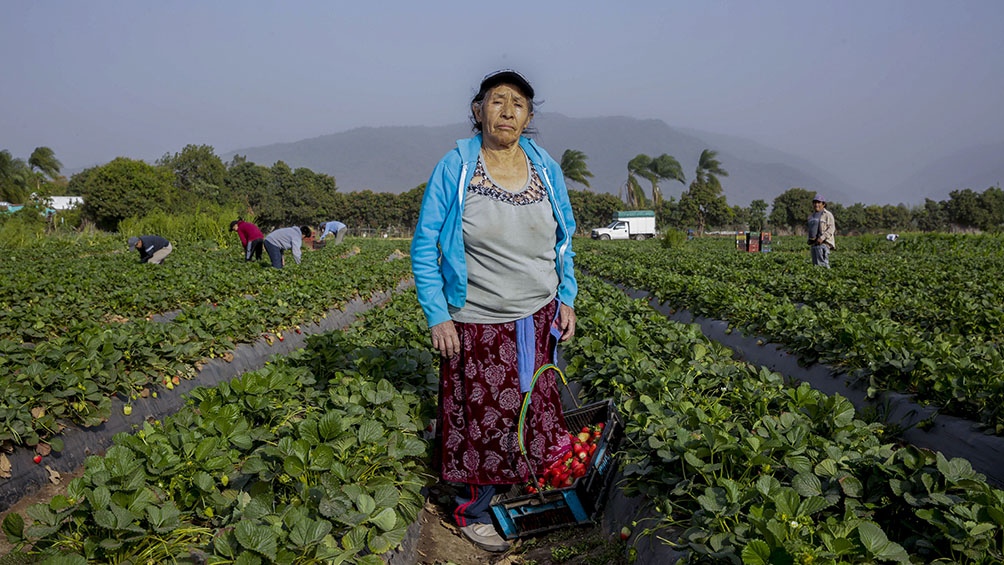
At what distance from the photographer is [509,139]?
2.99 meters

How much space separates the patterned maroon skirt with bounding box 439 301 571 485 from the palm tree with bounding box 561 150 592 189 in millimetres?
55382

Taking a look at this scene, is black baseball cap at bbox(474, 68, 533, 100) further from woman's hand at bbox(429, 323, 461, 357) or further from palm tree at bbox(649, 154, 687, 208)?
palm tree at bbox(649, 154, 687, 208)

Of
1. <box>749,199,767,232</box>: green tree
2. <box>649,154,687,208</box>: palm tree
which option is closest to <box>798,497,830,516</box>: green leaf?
<box>649,154,687,208</box>: palm tree

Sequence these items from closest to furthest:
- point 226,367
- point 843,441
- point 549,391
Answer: point 843,441 → point 549,391 → point 226,367

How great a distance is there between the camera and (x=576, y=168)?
193 feet

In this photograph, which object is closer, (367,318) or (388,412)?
(388,412)

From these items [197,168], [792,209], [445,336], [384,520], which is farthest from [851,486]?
[197,168]

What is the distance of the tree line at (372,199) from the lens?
4878 centimetres

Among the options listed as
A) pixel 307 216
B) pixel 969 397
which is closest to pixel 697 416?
pixel 969 397

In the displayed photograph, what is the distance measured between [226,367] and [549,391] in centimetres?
388

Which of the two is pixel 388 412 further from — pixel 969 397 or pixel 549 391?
pixel 969 397

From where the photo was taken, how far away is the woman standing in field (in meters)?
2.98

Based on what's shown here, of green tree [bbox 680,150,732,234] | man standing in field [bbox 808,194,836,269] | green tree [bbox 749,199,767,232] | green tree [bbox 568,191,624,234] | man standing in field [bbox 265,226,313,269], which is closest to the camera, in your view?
man standing in field [bbox 808,194,836,269]

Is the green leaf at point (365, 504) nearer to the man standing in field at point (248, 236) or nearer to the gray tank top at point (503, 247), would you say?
the gray tank top at point (503, 247)
